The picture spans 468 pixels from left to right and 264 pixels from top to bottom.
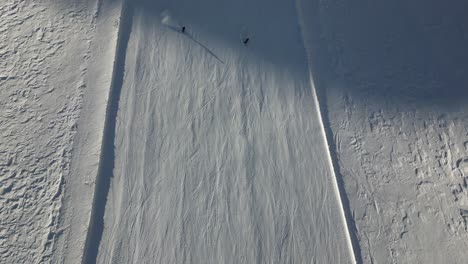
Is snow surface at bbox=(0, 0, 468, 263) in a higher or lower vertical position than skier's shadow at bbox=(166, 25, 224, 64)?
lower

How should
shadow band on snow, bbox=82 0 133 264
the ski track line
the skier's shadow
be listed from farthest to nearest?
the skier's shadow → the ski track line → shadow band on snow, bbox=82 0 133 264

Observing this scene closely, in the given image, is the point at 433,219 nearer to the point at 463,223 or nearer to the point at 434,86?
the point at 463,223

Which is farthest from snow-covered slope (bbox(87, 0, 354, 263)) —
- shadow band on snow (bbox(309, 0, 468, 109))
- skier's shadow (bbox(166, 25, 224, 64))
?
shadow band on snow (bbox(309, 0, 468, 109))

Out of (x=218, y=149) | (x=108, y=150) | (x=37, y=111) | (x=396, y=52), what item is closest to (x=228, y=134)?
(x=218, y=149)

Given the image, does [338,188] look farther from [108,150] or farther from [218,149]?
[108,150]

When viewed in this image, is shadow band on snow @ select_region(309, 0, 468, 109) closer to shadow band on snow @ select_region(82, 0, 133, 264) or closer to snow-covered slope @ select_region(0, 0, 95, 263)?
shadow band on snow @ select_region(82, 0, 133, 264)

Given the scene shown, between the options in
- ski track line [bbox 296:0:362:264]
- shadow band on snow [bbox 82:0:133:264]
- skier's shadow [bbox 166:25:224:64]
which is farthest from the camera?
skier's shadow [bbox 166:25:224:64]

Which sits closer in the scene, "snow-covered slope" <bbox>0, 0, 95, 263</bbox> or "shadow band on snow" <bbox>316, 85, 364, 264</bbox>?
"snow-covered slope" <bbox>0, 0, 95, 263</bbox>
